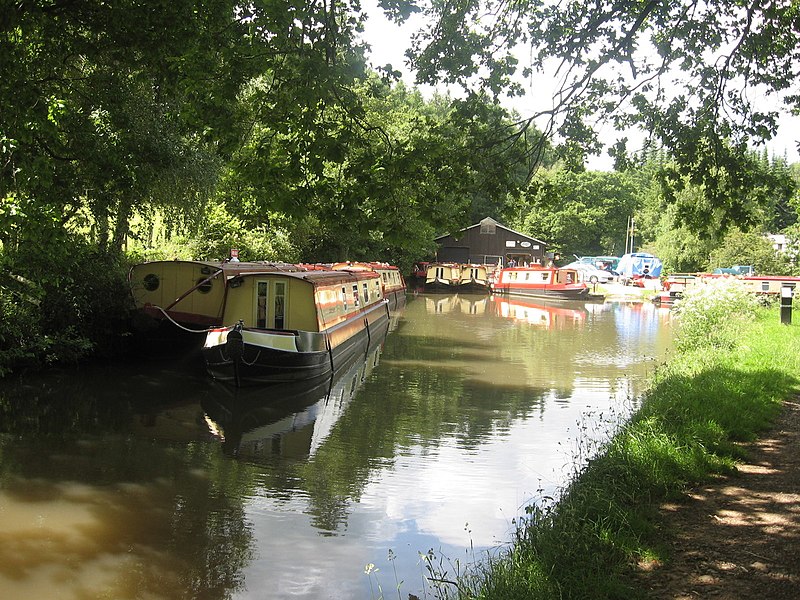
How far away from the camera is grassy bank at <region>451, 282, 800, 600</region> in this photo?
421 cm

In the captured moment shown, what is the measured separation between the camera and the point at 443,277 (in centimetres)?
4538

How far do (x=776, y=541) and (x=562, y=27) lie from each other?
5645 millimetres

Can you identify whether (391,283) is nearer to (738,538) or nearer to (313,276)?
(313,276)

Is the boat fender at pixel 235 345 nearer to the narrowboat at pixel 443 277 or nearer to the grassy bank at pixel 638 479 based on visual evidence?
the grassy bank at pixel 638 479

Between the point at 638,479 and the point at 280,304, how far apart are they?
969 centimetres

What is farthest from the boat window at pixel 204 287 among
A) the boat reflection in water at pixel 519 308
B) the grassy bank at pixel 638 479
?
the boat reflection in water at pixel 519 308

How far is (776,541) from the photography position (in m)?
4.46

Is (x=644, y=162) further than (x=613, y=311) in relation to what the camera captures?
No

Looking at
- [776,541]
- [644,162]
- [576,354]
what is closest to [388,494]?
[776,541]

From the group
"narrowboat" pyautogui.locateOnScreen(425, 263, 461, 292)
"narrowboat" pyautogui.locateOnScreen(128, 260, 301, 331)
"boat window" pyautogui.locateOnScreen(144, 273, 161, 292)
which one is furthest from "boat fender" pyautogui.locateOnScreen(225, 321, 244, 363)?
"narrowboat" pyautogui.locateOnScreen(425, 263, 461, 292)

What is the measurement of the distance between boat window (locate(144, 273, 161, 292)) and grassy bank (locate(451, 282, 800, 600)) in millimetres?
9707

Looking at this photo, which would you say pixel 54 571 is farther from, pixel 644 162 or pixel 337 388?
pixel 337 388

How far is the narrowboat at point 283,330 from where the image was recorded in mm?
12570

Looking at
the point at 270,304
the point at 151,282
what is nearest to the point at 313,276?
the point at 270,304
